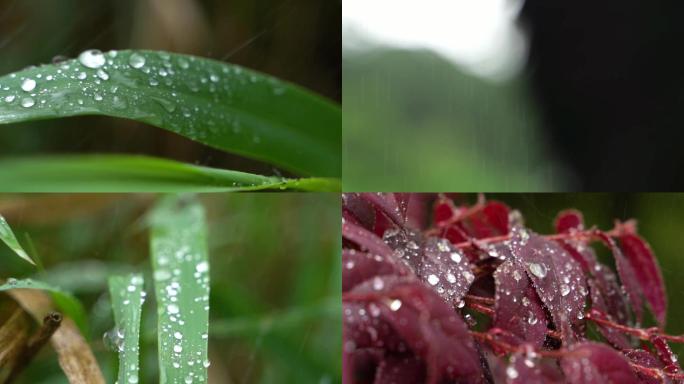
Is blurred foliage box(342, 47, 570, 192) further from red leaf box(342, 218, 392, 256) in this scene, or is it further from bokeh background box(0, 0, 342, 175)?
red leaf box(342, 218, 392, 256)

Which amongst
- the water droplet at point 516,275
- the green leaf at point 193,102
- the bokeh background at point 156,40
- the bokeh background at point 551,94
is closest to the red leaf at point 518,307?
the water droplet at point 516,275

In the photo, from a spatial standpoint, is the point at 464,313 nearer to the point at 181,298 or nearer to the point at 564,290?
the point at 564,290

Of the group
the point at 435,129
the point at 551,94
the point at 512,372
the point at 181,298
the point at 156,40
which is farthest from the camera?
the point at 435,129

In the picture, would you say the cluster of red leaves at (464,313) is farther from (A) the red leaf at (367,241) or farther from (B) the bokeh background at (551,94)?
(B) the bokeh background at (551,94)

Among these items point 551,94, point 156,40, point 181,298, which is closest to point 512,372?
point 181,298

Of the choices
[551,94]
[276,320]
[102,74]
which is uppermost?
[551,94]

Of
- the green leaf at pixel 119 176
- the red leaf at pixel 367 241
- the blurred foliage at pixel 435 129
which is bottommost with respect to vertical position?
the red leaf at pixel 367 241
